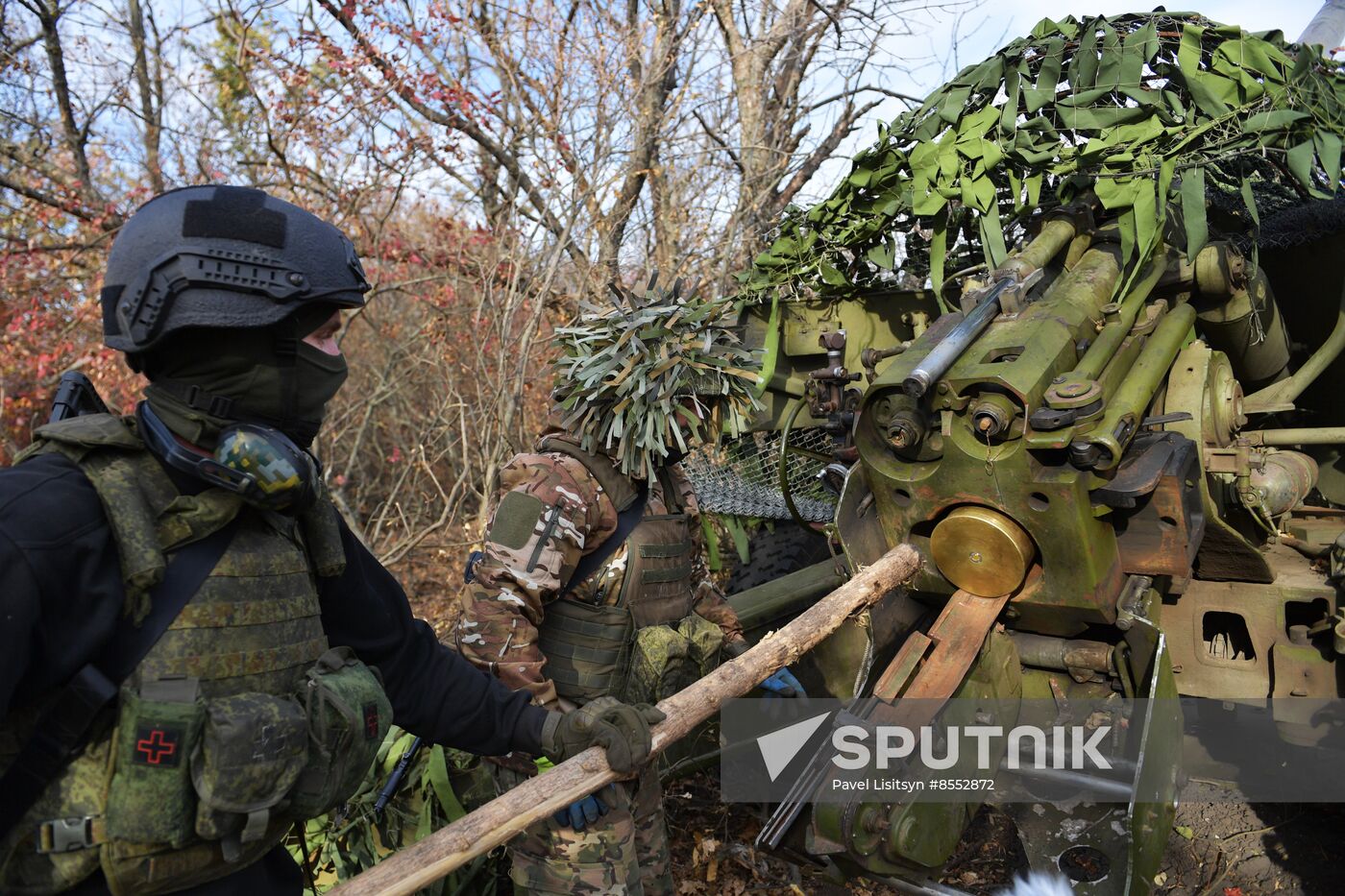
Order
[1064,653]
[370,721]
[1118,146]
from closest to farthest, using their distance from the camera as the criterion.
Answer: [370,721]
[1064,653]
[1118,146]

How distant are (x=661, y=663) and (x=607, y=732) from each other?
82cm

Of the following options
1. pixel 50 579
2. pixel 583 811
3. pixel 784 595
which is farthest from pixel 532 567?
pixel 784 595

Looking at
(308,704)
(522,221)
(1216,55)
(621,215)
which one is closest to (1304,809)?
(1216,55)

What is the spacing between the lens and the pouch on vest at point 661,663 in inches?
119

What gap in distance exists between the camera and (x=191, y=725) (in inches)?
62.9

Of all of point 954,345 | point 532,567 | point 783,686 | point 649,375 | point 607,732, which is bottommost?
point 783,686

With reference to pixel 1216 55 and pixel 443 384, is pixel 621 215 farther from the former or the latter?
pixel 1216 55

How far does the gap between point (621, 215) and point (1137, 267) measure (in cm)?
484

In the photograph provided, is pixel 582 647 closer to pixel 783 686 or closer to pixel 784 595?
pixel 783 686

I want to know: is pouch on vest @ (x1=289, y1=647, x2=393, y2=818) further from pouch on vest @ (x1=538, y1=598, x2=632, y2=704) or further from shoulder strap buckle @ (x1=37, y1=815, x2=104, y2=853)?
pouch on vest @ (x1=538, y1=598, x2=632, y2=704)

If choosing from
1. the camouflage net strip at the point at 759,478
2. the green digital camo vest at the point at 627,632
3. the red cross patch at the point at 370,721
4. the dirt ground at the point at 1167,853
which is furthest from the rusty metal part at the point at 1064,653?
the red cross patch at the point at 370,721

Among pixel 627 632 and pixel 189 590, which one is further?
pixel 627 632

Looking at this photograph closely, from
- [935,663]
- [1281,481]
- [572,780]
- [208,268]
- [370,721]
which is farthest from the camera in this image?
[1281,481]

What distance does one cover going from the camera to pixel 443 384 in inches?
341
